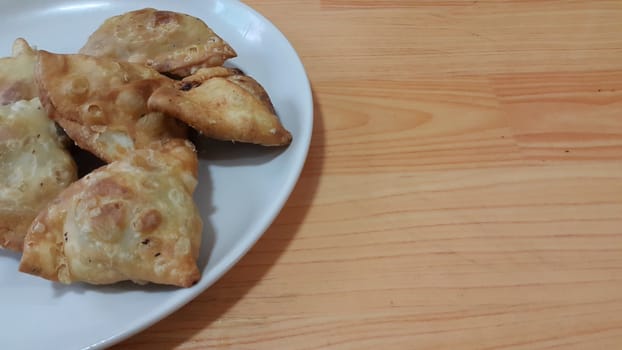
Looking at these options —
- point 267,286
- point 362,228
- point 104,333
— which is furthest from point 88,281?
point 362,228

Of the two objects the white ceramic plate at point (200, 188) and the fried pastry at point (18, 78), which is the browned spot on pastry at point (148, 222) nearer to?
the white ceramic plate at point (200, 188)

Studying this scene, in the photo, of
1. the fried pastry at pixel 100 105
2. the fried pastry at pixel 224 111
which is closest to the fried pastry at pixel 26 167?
the fried pastry at pixel 100 105

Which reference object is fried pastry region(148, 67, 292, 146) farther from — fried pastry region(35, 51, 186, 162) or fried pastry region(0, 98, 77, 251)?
fried pastry region(0, 98, 77, 251)

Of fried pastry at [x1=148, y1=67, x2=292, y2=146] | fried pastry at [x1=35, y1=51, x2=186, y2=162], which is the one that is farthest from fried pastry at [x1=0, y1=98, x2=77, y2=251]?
fried pastry at [x1=148, y1=67, x2=292, y2=146]

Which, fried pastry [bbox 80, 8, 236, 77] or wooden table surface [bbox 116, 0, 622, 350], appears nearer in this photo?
wooden table surface [bbox 116, 0, 622, 350]

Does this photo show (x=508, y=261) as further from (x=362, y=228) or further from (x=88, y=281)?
(x=88, y=281)

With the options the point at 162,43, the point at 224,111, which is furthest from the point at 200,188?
the point at 162,43
